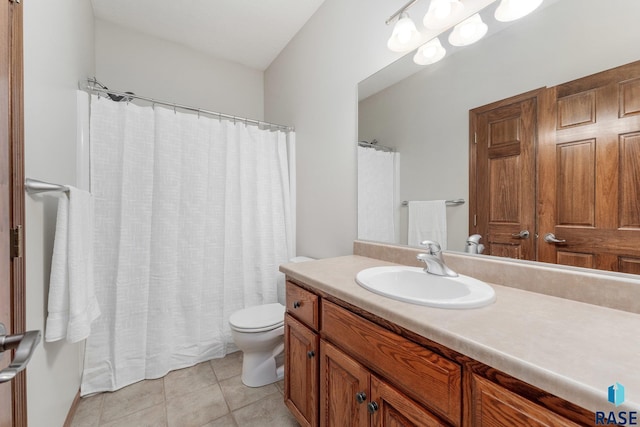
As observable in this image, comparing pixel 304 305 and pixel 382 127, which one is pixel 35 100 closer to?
pixel 304 305

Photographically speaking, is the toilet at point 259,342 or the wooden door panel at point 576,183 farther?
the toilet at point 259,342

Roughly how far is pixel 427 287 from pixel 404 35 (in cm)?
123

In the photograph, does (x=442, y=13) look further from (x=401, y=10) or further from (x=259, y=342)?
(x=259, y=342)

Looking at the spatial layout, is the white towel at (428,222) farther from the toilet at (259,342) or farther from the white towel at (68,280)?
the white towel at (68,280)

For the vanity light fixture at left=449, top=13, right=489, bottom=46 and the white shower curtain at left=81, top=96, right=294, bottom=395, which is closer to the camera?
the vanity light fixture at left=449, top=13, right=489, bottom=46

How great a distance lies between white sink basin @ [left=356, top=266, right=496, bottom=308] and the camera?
2.54ft

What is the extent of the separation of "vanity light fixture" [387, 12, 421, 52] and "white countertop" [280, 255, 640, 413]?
1.22 meters

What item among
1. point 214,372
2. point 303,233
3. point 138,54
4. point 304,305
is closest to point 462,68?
point 304,305

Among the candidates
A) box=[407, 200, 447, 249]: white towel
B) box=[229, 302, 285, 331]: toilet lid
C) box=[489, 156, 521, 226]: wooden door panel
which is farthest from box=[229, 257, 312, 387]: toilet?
box=[489, 156, 521, 226]: wooden door panel

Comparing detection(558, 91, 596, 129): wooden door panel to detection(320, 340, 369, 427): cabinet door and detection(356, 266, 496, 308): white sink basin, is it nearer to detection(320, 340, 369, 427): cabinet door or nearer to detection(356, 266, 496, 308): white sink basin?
detection(356, 266, 496, 308): white sink basin

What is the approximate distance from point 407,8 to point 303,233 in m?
1.64

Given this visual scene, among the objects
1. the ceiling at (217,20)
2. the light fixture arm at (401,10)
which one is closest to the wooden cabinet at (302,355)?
the light fixture arm at (401,10)

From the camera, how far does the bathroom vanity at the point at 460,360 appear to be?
0.48 meters

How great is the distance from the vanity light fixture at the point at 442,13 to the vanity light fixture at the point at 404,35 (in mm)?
76
